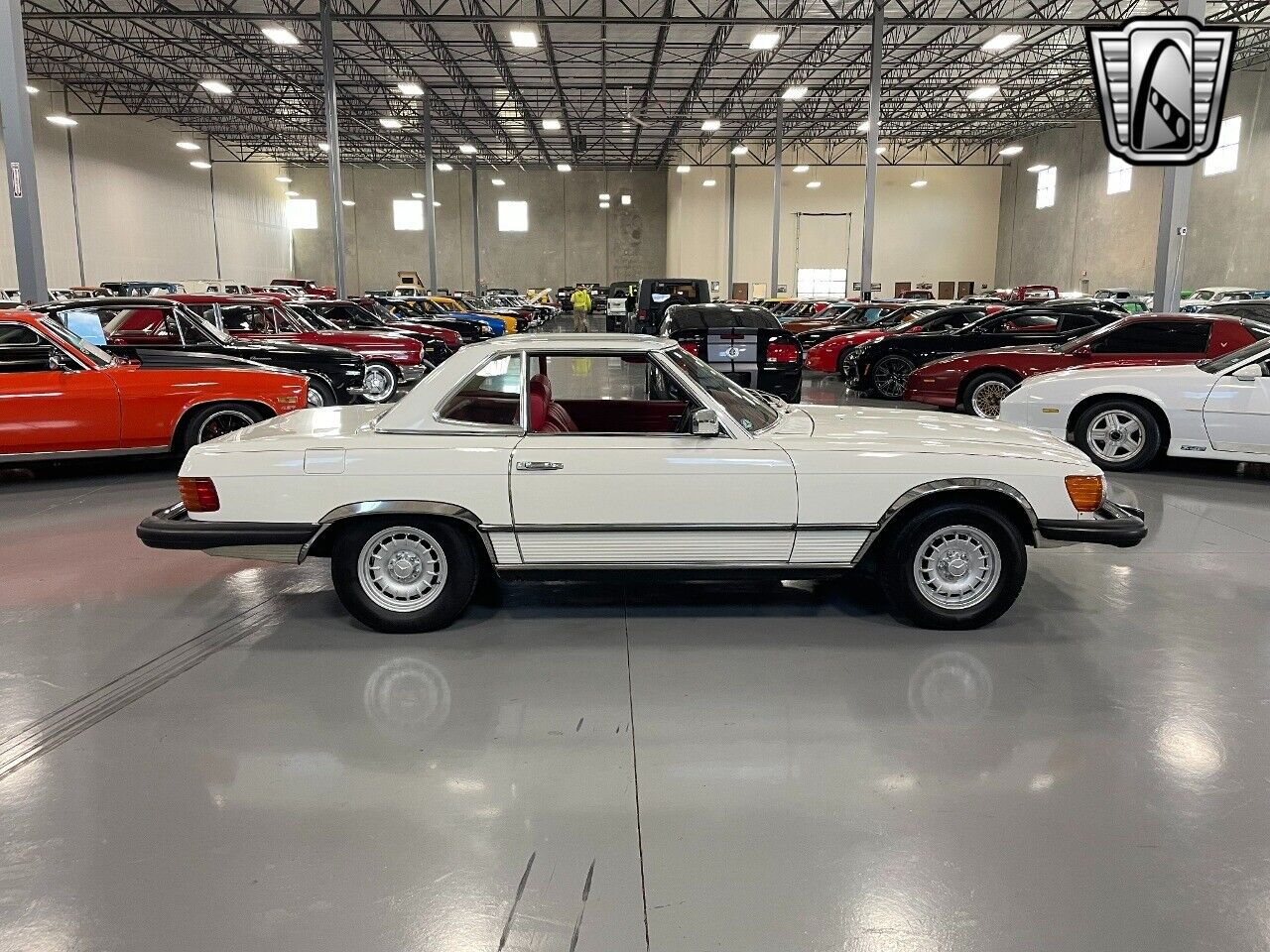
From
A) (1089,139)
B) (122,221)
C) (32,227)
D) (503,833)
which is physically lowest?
(503,833)

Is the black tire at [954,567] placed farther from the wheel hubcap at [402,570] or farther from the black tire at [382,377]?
the black tire at [382,377]

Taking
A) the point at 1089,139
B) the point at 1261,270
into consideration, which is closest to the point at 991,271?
the point at 1089,139

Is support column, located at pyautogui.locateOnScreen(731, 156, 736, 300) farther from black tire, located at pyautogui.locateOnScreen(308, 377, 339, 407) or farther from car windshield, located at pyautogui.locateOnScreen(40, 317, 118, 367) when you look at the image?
car windshield, located at pyautogui.locateOnScreen(40, 317, 118, 367)

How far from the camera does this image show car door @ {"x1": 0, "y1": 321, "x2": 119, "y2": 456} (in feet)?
24.3

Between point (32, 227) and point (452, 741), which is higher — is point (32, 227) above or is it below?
above

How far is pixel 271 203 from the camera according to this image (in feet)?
159

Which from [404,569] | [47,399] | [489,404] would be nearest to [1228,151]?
[489,404]

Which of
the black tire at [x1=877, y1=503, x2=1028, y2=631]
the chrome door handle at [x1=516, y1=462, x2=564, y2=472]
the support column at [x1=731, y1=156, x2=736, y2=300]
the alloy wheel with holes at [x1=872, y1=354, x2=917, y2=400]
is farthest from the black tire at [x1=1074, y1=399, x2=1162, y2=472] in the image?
the support column at [x1=731, y1=156, x2=736, y2=300]

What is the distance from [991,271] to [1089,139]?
33.3ft

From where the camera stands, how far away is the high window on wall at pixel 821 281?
44.4 m

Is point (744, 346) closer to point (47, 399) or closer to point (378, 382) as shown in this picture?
point (378, 382)

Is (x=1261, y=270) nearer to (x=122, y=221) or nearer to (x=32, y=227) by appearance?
(x=32, y=227)

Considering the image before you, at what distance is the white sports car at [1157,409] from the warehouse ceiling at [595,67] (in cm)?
1132

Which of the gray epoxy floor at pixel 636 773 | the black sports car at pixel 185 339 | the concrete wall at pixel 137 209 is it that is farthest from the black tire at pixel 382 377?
the concrete wall at pixel 137 209
